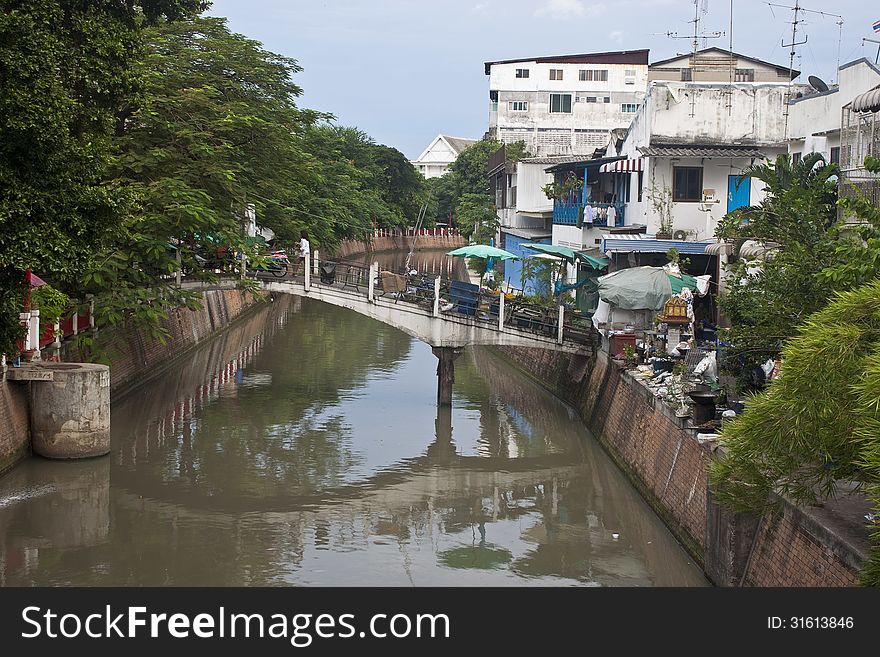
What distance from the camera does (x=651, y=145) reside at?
2769 cm

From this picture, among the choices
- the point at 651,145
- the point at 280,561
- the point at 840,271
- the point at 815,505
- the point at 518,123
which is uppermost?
the point at 518,123

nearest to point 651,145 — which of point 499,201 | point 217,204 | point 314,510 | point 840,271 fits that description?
point 217,204

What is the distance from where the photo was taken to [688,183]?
2783cm

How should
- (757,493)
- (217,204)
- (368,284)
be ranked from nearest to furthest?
(757,493)
(217,204)
(368,284)

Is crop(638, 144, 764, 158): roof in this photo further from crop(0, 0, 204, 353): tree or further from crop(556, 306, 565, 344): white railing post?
crop(0, 0, 204, 353): tree

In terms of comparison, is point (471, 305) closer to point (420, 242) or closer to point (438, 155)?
point (420, 242)

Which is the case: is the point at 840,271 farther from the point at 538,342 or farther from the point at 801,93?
the point at 801,93

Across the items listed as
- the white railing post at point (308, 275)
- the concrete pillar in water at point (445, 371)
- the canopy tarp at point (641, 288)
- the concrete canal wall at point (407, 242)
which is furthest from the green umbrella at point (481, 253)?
the concrete canal wall at point (407, 242)

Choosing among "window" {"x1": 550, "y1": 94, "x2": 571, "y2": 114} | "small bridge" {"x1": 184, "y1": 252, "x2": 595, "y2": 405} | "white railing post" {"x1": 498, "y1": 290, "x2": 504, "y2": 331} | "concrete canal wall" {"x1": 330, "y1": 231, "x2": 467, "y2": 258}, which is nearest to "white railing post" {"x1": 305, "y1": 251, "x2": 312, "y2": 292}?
"small bridge" {"x1": 184, "y1": 252, "x2": 595, "y2": 405}

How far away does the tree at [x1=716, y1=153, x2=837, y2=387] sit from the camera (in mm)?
15930

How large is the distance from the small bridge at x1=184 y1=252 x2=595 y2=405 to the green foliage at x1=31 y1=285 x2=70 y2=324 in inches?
244

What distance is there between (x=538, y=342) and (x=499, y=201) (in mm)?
27921

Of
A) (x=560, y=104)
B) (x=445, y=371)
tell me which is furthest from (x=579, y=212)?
(x=560, y=104)

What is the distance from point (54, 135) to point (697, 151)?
1768cm
